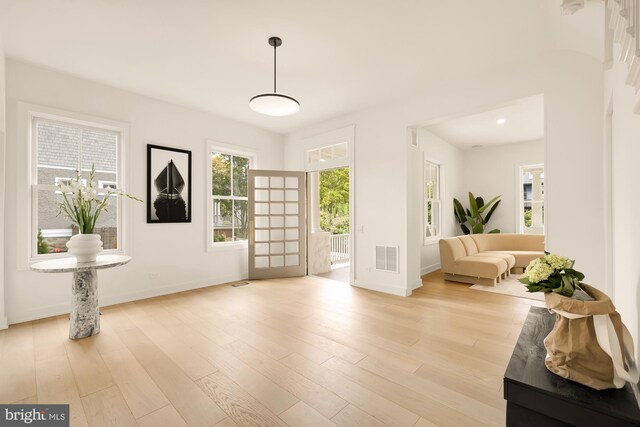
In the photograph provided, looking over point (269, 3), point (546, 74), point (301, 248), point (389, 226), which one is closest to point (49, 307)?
point (301, 248)

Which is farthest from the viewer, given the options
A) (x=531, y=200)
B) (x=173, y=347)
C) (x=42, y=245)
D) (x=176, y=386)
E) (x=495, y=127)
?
(x=531, y=200)

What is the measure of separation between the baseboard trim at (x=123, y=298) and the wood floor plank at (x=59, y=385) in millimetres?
1257

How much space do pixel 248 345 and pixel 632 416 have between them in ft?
7.97

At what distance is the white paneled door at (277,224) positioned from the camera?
5324mm

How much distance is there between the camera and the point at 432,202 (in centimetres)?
626

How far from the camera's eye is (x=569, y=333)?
108cm

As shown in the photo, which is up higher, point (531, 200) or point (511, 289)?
point (531, 200)

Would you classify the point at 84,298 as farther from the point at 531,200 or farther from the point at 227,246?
the point at 531,200

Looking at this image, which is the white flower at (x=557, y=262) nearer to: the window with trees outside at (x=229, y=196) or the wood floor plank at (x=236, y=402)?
the wood floor plank at (x=236, y=402)

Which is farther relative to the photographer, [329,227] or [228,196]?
[329,227]

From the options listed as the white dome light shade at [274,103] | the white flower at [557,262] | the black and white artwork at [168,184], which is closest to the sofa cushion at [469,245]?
the white dome light shade at [274,103]

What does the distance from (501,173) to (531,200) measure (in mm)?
913

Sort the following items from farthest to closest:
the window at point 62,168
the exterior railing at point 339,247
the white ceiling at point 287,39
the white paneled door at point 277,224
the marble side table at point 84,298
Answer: the exterior railing at point 339,247, the white paneled door at point 277,224, the window at point 62,168, the marble side table at point 84,298, the white ceiling at point 287,39

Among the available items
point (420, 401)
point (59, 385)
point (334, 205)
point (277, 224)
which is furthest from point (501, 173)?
point (59, 385)
